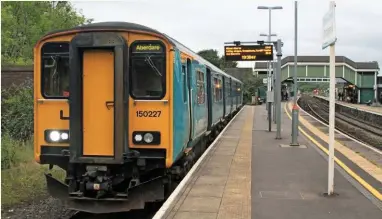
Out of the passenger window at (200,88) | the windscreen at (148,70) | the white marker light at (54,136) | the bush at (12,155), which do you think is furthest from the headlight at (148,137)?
the bush at (12,155)

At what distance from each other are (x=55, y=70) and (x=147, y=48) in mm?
1628

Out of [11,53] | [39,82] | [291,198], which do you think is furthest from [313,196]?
[11,53]

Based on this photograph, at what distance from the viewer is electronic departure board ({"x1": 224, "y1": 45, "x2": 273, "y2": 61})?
19.9 meters

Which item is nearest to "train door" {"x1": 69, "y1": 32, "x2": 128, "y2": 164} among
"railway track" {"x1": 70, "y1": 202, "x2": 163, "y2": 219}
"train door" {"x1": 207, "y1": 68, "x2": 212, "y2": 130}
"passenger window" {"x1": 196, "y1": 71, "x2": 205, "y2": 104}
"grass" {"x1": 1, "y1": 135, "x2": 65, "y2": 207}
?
"railway track" {"x1": 70, "y1": 202, "x2": 163, "y2": 219}

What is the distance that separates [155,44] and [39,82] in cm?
210

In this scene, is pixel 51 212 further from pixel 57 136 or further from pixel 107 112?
pixel 107 112

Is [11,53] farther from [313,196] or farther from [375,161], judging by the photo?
[313,196]

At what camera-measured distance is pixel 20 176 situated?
39.4 feet

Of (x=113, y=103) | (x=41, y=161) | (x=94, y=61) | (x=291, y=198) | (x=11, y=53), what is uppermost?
(x=11, y=53)

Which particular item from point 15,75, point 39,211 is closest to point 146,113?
point 39,211

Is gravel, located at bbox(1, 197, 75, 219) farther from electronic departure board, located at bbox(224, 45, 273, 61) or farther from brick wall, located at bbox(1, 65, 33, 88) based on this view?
brick wall, located at bbox(1, 65, 33, 88)

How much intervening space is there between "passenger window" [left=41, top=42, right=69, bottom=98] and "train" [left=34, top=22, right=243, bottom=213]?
17mm

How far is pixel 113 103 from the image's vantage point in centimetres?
751

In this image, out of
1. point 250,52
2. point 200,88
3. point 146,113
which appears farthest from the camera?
point 250,52
